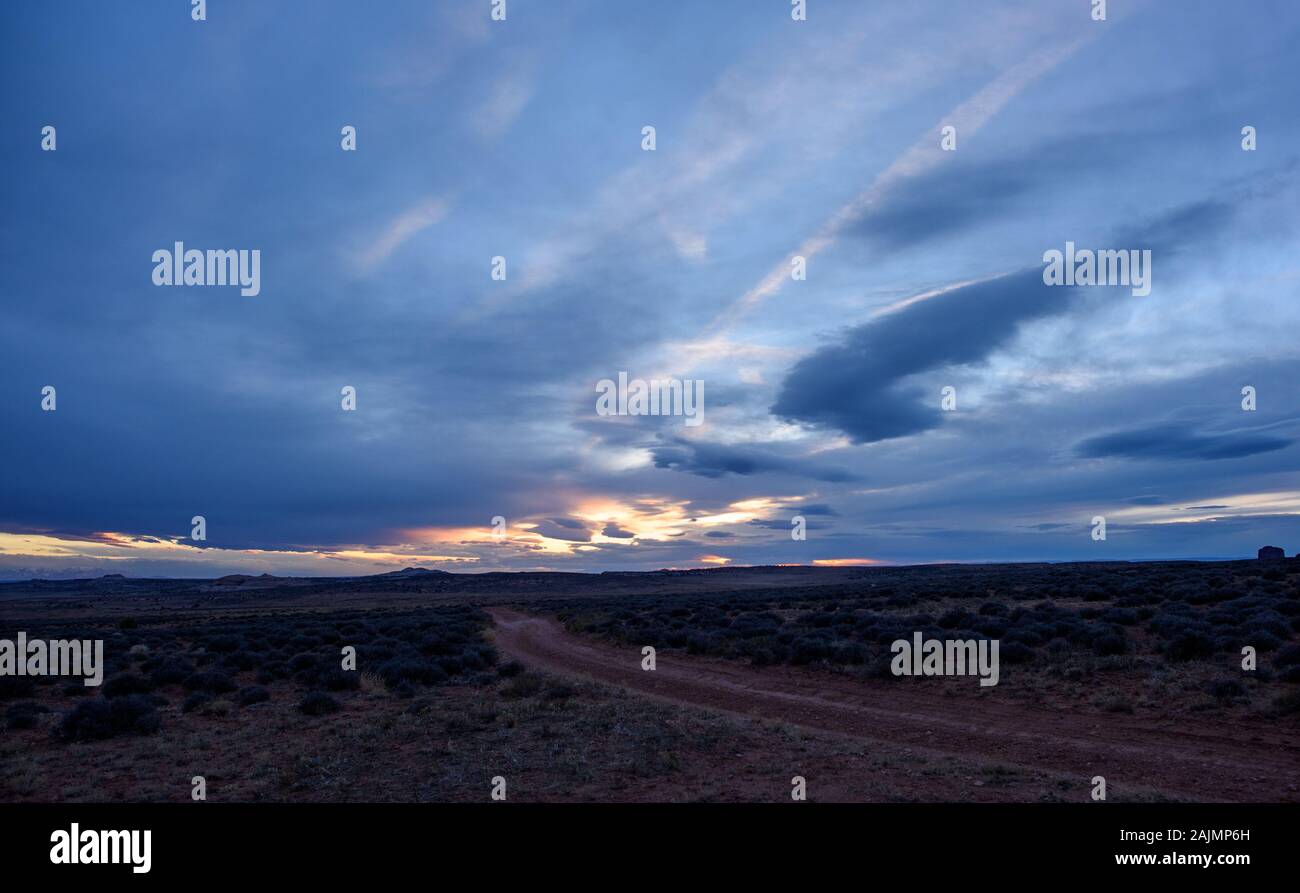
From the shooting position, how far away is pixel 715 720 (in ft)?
49.0

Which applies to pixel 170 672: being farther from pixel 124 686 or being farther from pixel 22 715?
pixel 22 715

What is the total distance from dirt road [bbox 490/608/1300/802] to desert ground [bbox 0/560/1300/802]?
67mm

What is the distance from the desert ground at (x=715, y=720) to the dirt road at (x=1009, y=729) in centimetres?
7

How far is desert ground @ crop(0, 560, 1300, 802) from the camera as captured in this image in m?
10.8

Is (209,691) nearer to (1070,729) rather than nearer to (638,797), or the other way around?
(638,797)

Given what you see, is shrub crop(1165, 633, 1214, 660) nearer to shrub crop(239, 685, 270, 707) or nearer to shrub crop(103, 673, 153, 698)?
shrub crop(239, 685, 270, 707)

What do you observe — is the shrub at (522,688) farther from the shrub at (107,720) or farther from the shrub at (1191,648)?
the shrub at (1191,648)

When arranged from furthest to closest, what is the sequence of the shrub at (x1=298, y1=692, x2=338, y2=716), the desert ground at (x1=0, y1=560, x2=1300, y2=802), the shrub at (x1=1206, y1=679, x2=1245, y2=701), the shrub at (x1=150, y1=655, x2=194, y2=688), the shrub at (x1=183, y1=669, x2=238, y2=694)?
the shrub at (x1=150, y1=655, x2=194, y2=688)
the shrub at (x1=183, y1=669, x2=238, y2=694)
the shrub at (x1=298, y1=692, x2=338, y2=716)
the shrub at (x1=1206, y1=679, x2=1245, y2=701)
the desert ground at (x1=0, y1=560, x2=1300, y2=802)

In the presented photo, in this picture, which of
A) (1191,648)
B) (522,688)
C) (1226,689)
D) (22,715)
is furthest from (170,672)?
(1191,648)

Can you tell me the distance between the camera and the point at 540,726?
572 inches

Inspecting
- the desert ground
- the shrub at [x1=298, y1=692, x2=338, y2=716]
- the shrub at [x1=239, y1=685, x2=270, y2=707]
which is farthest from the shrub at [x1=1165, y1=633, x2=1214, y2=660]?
the shrub at [x1=239, y1=685, x2=270, y2=707]
